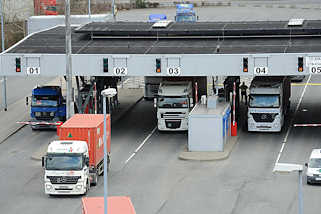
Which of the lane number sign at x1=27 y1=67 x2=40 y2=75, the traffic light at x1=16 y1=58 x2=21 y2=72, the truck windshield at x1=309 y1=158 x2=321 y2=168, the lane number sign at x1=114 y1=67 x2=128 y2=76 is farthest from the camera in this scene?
the lane number sign at x1=27 y1=67 x2=40 y2=75

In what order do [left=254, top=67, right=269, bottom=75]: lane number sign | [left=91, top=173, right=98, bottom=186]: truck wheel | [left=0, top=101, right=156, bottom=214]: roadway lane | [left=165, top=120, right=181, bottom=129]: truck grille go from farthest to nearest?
1. [left=165, top=120, right=181, bottom=129]: truck grille
2. [left=254, top=67, right=269, bottom=75]: lane number sign
3. [left=91, top=173, right=98, bottom=186]: truck wheel
4. [left=0, top=101, right=156, bottom=214]: roadway lane

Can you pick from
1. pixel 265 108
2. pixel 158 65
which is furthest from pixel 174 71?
pixel 265 108

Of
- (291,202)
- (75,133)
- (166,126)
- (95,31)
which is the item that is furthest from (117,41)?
(291,202)

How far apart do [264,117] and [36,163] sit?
14.0 meters

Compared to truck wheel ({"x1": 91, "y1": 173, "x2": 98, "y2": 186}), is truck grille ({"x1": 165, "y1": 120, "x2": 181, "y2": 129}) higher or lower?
higher

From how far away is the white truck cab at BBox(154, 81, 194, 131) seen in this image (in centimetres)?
5400

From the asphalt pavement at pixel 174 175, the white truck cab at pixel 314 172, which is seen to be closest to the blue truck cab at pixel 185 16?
the asphalt pavement at pixel 174 175

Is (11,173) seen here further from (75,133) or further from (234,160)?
(234,160)

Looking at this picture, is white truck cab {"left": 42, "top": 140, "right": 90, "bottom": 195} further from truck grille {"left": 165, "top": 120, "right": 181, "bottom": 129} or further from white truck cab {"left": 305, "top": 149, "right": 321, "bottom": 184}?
truck grille {"left": 165, "top": 120, "right": 181, "bottom": 129}

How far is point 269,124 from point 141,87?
20692 mm

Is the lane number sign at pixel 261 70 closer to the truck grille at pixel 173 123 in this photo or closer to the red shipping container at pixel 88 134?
the truck grille at pixel 173 123

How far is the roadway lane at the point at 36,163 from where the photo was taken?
129 ft

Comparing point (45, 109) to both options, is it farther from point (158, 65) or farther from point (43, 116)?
point (158, 65)

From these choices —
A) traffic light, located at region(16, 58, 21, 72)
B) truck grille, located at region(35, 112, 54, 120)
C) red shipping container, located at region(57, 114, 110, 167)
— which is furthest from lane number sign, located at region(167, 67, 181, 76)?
red shipping container, located at region(57, 114, 110, 167)
